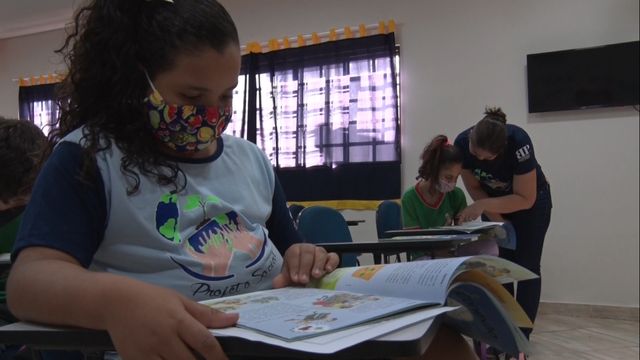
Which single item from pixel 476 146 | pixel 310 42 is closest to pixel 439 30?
pixel 310 42

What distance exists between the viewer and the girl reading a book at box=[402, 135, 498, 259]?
2873 millimetres

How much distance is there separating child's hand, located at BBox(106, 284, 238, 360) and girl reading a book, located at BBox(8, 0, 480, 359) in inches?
5.6

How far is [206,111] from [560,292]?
3630 millimetres

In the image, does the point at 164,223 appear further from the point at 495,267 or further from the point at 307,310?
the point at 495,267

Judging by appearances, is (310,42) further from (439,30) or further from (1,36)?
(1,36)

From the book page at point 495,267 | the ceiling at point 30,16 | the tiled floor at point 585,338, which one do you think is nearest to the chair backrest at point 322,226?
the tiled floor at point 585,338

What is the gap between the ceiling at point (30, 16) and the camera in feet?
17.1

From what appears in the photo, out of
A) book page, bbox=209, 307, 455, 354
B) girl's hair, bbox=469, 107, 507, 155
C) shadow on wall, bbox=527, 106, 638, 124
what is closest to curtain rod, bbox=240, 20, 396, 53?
shadow on wall, bbox=527, 106, 638, 124

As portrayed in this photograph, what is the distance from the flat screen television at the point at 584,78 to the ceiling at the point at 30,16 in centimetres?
411

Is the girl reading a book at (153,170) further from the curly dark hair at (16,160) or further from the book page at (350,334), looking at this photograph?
the curly dark hair at (16,160)

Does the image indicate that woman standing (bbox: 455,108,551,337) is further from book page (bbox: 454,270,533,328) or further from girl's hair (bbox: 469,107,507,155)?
book page (bbox: 454,270,533,328)

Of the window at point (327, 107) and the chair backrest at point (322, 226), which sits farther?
the window at point (327, 107)

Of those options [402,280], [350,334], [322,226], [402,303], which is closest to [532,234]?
[322,226]

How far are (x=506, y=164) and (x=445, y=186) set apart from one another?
1.19 feet
